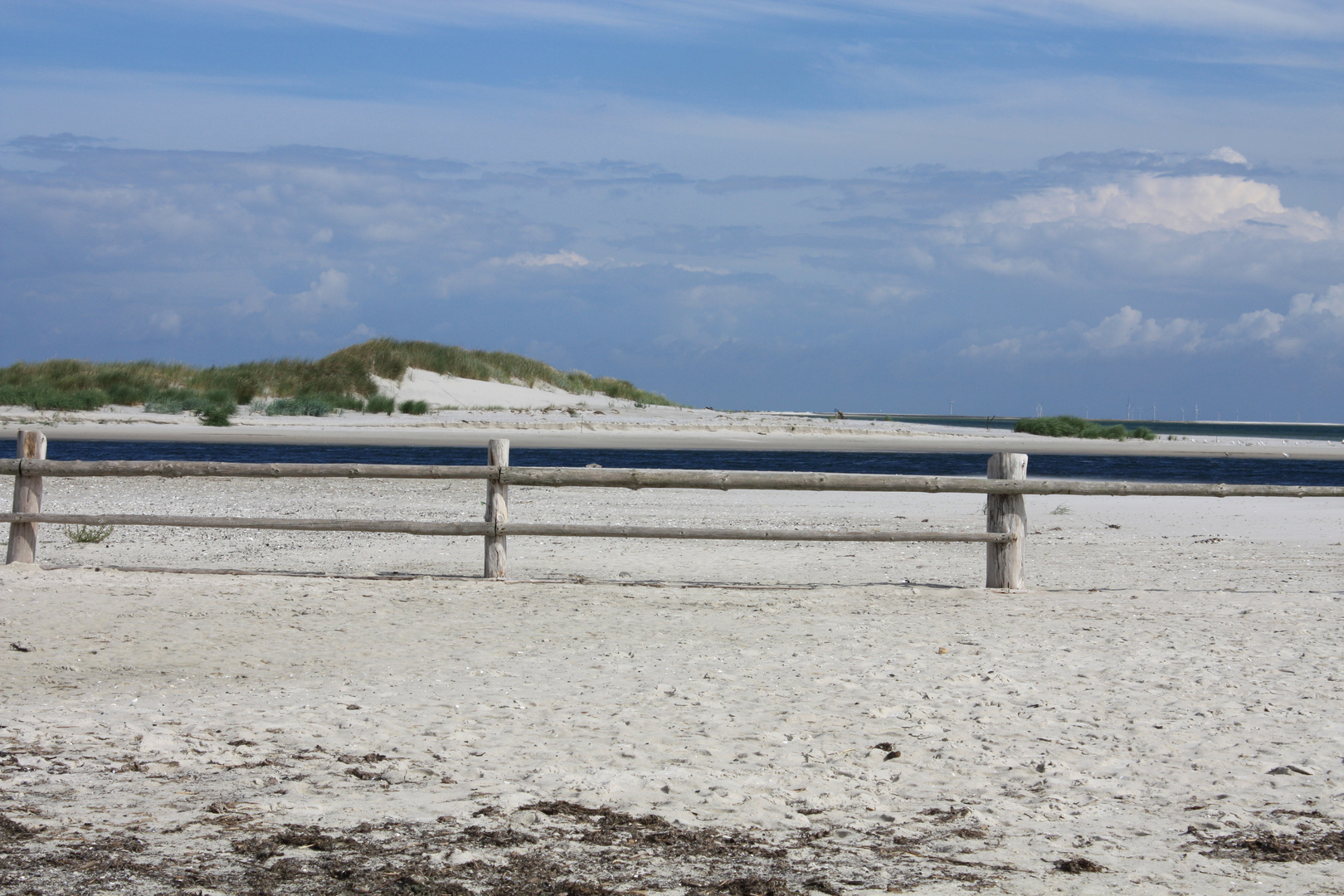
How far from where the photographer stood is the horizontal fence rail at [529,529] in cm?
859

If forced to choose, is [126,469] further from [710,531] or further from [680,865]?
[680,865]

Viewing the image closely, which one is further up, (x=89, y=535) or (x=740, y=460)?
(x=740, y=460)

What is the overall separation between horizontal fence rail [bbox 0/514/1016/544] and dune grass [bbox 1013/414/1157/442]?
93.7 ft

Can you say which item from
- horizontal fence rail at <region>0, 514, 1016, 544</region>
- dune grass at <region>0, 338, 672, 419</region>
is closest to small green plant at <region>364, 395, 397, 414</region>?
dune grass at <region>0, 338, 672, 419</region>

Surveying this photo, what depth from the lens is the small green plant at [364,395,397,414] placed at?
1316 inches

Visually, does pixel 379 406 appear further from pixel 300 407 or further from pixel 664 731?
pixel 664 731

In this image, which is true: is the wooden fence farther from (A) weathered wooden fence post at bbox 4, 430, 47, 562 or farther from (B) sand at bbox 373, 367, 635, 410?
(B) sand at bbox 373, 367, 635, 410

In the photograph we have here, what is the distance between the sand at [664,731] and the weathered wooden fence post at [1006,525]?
0.33m

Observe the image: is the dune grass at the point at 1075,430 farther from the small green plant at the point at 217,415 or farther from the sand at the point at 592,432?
the small green plant at the point at 217,415

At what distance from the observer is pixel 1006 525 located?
8.72m

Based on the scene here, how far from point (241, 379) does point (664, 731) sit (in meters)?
33.7

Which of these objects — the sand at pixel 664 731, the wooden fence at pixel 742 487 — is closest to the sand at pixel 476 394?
the wooden fence at pixel 742 487

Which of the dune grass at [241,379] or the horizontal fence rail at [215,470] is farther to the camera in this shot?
the dune grass at [241,379]

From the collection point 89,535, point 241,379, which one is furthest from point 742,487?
point 241,379
